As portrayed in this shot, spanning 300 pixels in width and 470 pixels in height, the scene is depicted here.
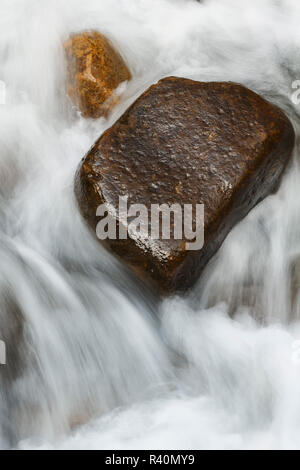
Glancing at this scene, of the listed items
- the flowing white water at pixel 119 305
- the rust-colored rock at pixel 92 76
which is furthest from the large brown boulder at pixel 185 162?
the rust-colored rock at pixel 92 76

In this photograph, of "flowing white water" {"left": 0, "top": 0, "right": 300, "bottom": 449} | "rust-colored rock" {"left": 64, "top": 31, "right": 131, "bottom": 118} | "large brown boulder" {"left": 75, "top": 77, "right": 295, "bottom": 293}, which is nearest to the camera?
"flowing white water" {"left": 0, "top": 0, "right": 300, "bottom": 449}

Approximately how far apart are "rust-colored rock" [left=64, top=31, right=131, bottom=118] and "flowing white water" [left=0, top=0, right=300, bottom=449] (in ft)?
0.27

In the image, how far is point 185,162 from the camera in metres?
3.16

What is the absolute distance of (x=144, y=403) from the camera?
2912mm

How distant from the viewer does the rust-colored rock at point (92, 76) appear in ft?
12.6

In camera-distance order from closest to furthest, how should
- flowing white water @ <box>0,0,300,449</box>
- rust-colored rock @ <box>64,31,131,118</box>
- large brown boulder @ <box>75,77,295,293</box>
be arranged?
flowing white water @ <box>0,0,300,449</box>
large brown boulder @ <box>75,77,295,293</box>
rust-colored rock @ <box>64,31,131,118</box>

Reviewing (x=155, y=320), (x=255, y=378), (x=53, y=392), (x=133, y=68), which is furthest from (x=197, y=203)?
(x=133, y=68)

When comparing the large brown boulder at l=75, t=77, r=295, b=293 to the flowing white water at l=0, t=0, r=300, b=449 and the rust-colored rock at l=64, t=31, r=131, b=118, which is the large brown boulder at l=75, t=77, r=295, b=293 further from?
the rust-colored rock at l=64, t=31, r=131, b=118

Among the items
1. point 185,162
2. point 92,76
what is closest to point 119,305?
point 185,162

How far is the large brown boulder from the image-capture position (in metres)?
3.04

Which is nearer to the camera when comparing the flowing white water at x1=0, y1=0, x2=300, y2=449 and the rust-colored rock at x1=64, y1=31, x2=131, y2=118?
the flowing white water at x1=0, y1=0, x2=300, y2=449

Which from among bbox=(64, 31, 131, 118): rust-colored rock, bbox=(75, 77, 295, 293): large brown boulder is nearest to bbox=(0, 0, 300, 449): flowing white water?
bbox=(64, 31, 131, 118): rust-colored rock
